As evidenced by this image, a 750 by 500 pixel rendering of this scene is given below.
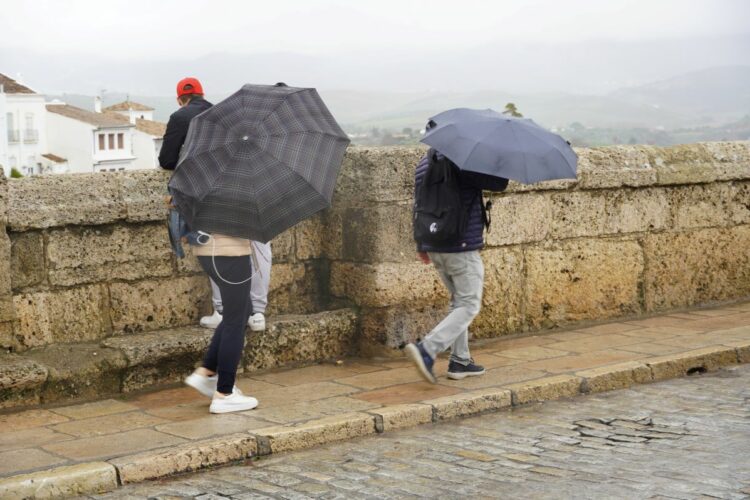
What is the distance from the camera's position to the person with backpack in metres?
6.48

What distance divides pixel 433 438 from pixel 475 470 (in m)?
0.69

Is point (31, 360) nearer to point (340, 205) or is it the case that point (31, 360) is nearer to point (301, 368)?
point (301, 368)

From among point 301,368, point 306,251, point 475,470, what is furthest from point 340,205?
point 475,470

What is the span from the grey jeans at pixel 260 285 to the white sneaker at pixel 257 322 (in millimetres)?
90

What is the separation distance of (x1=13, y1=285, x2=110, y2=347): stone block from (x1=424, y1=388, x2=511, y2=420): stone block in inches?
82.3

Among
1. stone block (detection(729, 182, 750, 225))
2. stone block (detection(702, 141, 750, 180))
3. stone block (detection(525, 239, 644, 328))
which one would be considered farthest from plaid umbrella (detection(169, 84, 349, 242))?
stone block (detection(729, 182, 750, 225))

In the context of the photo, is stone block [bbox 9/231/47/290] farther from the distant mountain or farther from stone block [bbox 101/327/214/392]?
the distant mountain

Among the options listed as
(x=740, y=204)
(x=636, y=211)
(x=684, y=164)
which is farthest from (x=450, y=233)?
(x=740, y=204)

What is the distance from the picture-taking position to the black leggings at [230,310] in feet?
19.1

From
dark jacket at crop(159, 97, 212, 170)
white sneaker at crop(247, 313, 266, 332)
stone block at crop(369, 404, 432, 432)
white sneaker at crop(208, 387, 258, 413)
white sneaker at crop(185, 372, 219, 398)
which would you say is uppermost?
dark jacket at crop(159, 97, 212, 170)

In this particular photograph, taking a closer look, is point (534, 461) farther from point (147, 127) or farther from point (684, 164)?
point (147, 127)

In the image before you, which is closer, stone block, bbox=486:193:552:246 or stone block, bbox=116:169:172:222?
stone block, bbox=116:169:172:222

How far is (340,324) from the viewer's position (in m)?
7.47

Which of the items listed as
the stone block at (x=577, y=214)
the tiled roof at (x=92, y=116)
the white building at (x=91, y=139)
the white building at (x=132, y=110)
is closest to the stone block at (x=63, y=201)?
the stone block at (x=577, y=214)
